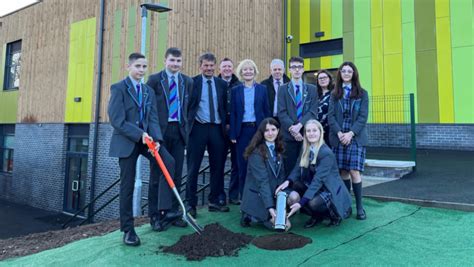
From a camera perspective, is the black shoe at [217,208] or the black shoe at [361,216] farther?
the black shoe at [217,208]

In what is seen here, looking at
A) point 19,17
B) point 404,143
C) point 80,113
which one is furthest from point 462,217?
point 19,17

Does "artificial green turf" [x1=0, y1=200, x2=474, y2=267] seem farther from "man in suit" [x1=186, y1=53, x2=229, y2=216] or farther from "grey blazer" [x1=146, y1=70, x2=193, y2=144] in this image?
"grey blazer" [x1=146, y1=70, x2=193, y2=144]

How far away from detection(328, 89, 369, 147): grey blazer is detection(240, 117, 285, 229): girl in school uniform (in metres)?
0.61

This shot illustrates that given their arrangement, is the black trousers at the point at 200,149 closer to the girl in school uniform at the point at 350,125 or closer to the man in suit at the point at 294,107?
the man in suit at the point at 294,107

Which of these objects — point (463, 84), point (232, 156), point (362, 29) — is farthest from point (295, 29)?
point (232, 156)

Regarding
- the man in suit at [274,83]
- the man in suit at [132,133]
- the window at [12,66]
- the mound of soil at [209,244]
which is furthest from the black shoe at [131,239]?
the window at [12,66]

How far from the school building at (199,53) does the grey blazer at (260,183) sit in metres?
6.78

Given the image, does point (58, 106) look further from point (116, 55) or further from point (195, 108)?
point (195, 108)

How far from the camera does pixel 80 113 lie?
40.1ft

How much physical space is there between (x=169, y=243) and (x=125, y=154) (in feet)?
3.08

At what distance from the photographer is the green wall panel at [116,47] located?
11219 millimetres

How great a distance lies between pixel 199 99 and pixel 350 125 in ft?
5.70

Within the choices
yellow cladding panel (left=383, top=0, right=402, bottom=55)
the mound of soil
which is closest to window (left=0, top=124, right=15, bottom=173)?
the mound of soil

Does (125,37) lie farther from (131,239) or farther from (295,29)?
(131,239)
